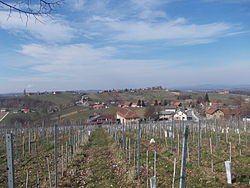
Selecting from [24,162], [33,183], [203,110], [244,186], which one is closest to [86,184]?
[33,183]

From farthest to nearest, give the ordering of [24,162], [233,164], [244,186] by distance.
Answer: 1. [24,162]
2. [233,164]
3. [244,186]

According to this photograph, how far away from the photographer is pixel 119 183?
29.9ft

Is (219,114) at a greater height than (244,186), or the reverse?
(244,186)

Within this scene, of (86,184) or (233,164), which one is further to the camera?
(233,164)

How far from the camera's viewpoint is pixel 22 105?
95688 mm

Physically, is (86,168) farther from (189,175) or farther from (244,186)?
(244,186)

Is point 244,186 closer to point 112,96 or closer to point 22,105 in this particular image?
point 22,105

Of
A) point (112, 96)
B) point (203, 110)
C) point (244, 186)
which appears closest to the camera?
point (244, 186)

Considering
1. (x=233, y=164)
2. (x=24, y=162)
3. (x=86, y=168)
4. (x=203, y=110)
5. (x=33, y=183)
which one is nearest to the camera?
(x=33, y=183)

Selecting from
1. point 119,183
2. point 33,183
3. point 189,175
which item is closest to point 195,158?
point 189,175

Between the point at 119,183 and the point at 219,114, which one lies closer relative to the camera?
the point at 119,183

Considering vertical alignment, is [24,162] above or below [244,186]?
below

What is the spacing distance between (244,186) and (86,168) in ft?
23.7

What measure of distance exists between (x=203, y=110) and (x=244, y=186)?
235ft
